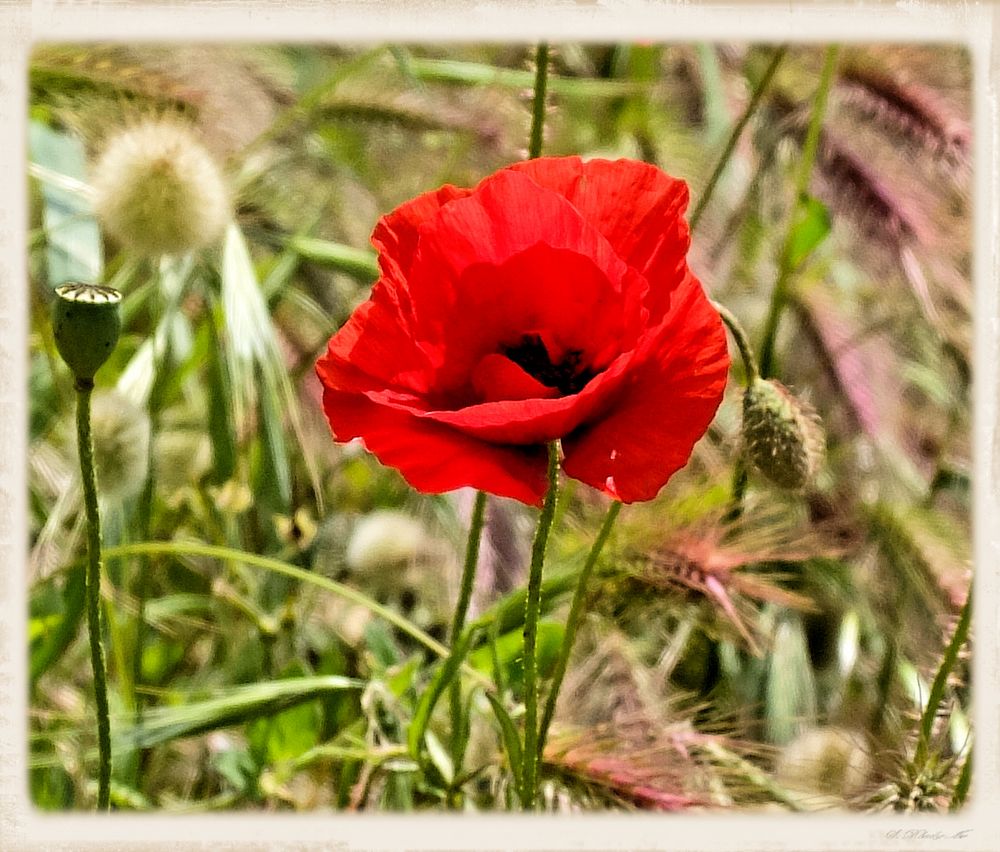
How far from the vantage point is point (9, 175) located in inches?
25.3

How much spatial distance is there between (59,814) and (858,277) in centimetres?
110

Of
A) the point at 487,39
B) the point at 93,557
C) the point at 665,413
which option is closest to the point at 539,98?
the point at 487,39

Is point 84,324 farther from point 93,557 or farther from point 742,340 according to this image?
point 742,340

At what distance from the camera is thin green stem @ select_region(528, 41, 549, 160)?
0.60 m

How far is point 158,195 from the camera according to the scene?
76 cm

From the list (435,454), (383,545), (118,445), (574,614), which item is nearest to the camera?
(435,454)

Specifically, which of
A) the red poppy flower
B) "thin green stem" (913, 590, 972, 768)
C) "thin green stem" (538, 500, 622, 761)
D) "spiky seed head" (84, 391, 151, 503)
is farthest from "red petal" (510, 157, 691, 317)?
"spiky seed head" (84, 391, 151, 503)

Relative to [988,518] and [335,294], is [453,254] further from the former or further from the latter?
[335,294]

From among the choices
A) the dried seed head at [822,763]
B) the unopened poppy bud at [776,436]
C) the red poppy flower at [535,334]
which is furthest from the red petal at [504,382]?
the dried seed head at [822,763]

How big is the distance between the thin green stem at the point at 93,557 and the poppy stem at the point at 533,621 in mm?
176

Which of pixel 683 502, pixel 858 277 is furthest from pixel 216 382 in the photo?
pixel 858 277

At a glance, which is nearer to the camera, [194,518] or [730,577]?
[730,577]

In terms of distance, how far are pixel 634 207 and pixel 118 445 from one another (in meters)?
0.38

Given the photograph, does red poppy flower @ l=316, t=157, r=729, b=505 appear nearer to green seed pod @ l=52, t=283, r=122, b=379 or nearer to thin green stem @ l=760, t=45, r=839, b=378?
green seed pod @ l=52, t=283, r=122, b=379
